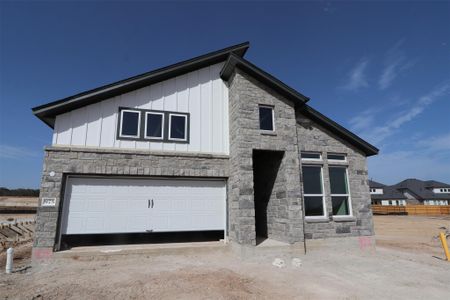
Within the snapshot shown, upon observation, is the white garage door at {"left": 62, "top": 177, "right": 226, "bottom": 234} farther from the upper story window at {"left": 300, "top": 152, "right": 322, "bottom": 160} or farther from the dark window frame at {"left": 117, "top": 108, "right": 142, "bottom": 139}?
the upper story window at {"left": 300, "top": 152, "right": 322, "bottom": 160}

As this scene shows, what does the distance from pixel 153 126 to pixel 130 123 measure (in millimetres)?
869

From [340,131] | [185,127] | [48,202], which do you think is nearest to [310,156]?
[340,131]

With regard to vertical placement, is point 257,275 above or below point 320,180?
below

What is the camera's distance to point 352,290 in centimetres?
603

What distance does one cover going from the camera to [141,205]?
9633mm

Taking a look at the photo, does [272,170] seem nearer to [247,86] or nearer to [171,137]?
[247,86]

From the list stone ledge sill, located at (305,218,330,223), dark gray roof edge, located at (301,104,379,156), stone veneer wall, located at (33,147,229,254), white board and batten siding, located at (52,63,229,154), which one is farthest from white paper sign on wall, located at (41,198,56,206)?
dark gray roof edge, located at (301,104,379,156)

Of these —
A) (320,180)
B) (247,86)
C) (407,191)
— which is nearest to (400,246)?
(320,180)

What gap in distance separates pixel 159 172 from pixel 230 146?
306cm

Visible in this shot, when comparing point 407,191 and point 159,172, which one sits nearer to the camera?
point 159,172

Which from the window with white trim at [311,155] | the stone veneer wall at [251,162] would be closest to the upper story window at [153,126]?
the stone veneer wall at [251,162]

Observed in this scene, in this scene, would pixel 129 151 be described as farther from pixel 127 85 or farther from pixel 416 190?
pixel 416 190

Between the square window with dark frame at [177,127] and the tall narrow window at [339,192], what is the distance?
661cm

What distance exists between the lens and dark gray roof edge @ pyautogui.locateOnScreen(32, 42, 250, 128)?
917cm
